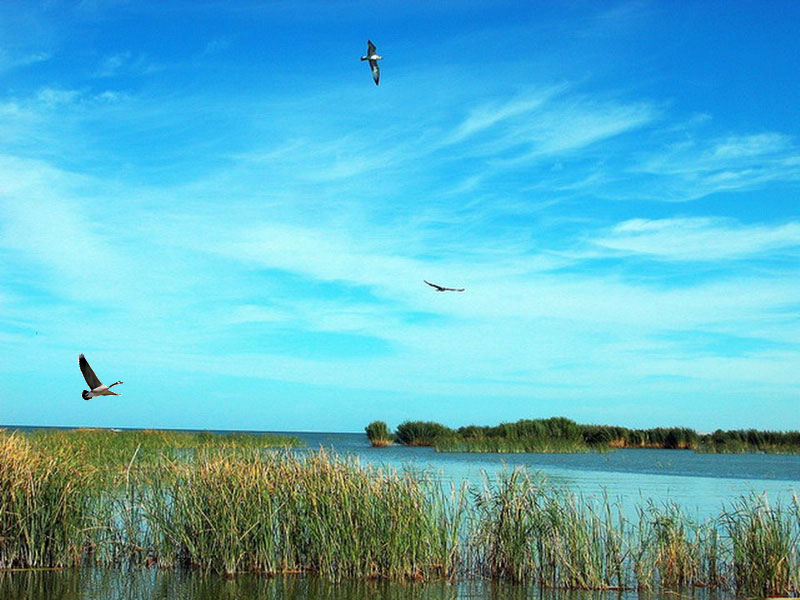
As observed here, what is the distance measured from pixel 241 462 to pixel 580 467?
82.6 feet

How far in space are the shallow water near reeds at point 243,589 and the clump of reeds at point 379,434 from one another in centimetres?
4766

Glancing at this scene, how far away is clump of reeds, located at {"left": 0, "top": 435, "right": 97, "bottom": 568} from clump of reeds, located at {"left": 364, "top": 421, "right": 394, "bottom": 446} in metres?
47.5

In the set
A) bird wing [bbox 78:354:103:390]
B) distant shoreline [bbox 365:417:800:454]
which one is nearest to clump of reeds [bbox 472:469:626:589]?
bird wing [bbox 78:354:103:390]

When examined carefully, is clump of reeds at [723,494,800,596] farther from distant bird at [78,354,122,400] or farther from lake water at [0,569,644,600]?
distant bird at [78,354,122,400]

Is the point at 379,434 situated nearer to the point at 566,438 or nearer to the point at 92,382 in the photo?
the point at 566,438

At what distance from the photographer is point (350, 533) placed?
11.5 meters

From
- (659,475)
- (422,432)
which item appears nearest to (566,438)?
(422,432)

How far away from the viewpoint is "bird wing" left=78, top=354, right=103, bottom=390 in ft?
34.3

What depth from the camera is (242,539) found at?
11648mm

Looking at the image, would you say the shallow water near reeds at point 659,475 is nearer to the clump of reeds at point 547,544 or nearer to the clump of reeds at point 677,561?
the clump of reeds at point 547,544

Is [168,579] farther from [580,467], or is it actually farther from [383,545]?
[580,467]

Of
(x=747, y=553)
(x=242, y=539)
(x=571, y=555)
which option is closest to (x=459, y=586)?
(x=571, y=555)

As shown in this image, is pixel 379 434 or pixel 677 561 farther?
pixel 379 434

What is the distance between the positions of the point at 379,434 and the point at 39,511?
4846 centimetres
